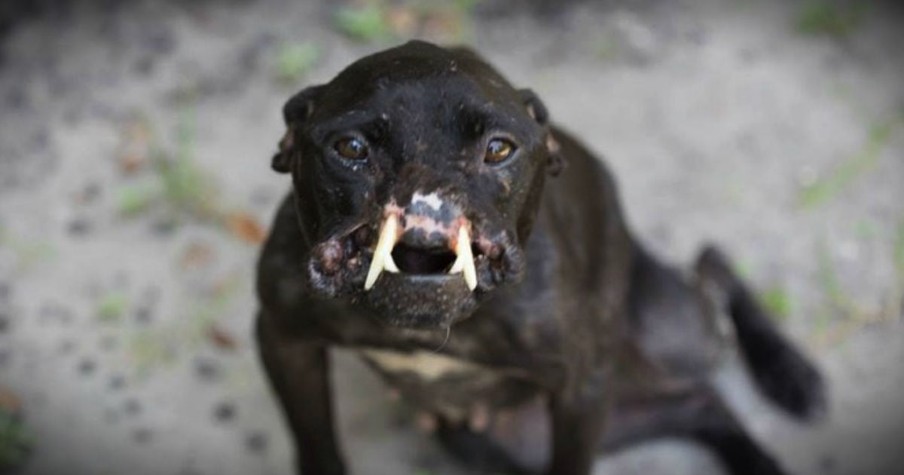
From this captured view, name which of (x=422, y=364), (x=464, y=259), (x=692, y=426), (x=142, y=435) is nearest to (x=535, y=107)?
(x=464, y=259)

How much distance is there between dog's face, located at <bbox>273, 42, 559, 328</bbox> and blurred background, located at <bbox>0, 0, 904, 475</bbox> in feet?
7.54

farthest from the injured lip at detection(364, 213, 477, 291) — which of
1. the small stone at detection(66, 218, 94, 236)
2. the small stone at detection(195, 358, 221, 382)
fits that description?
the small stone at detection(66, 218, 94, 236)

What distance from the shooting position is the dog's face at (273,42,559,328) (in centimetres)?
322

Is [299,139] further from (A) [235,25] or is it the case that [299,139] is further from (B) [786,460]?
(A) [235,25]

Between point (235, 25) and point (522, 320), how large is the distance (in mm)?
3617

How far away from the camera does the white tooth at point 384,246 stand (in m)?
3.17

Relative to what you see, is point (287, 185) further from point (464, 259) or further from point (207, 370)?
point (464, 259)

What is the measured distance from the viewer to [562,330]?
414 centimetres

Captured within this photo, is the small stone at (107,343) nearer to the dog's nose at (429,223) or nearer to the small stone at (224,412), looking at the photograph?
the small stone at (224,412)

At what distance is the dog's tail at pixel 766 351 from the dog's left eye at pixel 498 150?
2.52 m

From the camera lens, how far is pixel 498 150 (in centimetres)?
351

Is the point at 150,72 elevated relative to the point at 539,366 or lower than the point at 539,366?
elevated

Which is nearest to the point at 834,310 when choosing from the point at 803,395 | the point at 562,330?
the point at 803,395

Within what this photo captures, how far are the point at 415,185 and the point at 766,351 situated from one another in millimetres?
3075
